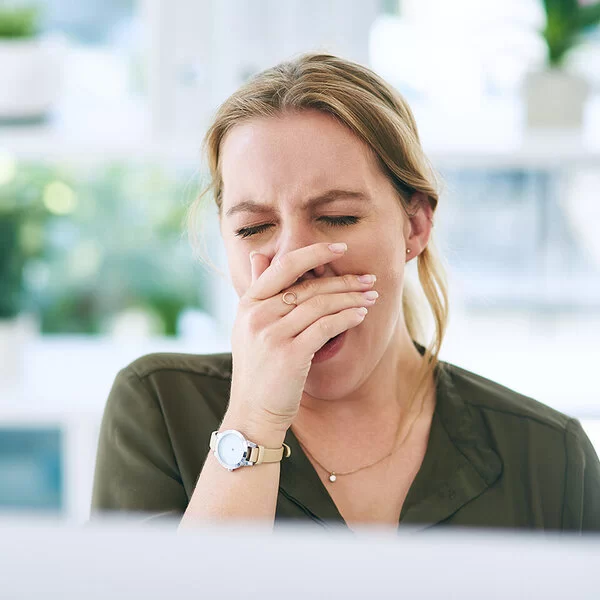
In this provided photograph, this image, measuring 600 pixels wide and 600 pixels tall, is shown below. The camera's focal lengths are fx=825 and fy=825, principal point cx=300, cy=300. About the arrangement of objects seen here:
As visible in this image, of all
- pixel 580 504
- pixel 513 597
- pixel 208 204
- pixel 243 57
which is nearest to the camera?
pixel 513 597

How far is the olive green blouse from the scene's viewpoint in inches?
29.6

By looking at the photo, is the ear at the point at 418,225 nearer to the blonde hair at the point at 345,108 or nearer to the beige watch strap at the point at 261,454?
the blonde hair at the point at 345,108

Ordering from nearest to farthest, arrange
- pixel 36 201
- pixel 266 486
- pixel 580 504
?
1. pixel 266 486
2. pixel 580 504
3. pixel 36 201

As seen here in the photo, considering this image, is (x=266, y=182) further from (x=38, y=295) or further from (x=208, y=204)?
(x=38, y=295)

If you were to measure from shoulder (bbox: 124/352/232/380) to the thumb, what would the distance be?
162mm

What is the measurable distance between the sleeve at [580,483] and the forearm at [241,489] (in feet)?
0.99

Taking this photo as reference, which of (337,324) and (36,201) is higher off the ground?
(36,201)

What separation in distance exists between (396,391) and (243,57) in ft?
2.33

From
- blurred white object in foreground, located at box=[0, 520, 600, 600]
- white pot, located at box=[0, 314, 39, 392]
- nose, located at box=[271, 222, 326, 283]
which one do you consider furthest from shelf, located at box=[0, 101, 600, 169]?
blurred white object in foreground, located at box=[0, 520, 600, 600]

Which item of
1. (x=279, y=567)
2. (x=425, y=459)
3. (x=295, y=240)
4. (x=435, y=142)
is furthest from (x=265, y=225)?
(x=435, y=142)

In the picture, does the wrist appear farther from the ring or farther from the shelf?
the shelf

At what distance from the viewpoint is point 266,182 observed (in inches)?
28.1

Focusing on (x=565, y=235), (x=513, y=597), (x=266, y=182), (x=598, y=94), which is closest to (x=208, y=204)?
(x=266, y=182)

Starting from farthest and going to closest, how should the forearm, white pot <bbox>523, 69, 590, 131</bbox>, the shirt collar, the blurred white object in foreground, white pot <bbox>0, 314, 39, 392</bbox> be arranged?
white pot <bbox>0, 314, 39, 392</bbox>, white pot <bbox>523, 69, 590, 131</bbox>, the shirt collar, the forearm, the blurred white object in foreground
